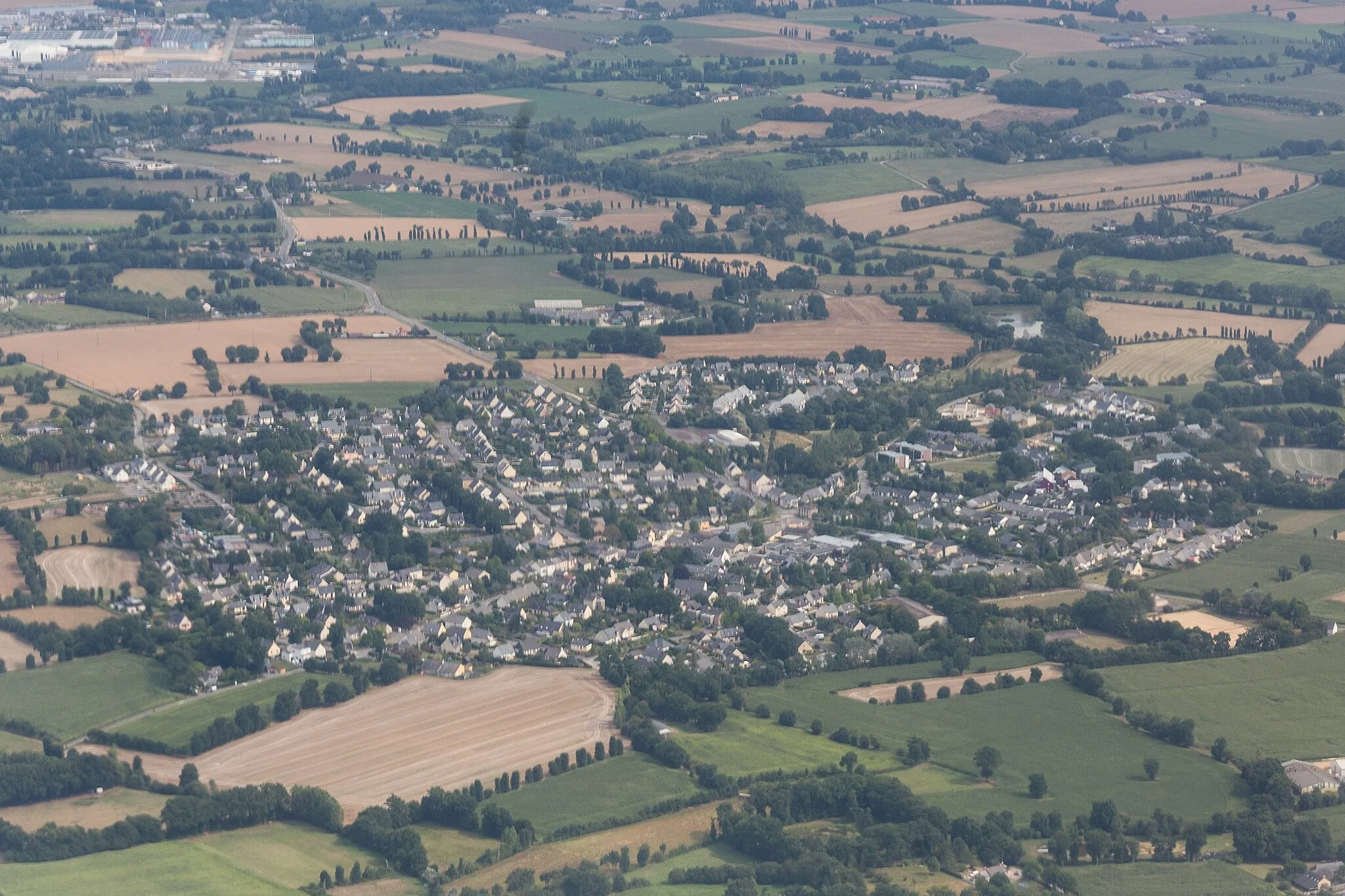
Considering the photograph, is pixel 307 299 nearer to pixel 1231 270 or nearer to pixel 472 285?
pixel 472 285

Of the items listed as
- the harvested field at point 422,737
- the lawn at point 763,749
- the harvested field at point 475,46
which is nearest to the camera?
the harvested field at point 422,737

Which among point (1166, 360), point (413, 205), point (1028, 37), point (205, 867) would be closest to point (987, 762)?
point (205, 867)

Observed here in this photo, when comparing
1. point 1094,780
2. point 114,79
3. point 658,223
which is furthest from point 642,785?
point 114,79

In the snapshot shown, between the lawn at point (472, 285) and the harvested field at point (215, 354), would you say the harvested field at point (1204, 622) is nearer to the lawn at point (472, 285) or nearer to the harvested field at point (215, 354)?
the harvested field at point (215, 354)

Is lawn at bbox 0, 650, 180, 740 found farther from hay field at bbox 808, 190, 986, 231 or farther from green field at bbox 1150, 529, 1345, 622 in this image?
hay field at bbox 808, 190, 986, 231

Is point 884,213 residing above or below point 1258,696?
above

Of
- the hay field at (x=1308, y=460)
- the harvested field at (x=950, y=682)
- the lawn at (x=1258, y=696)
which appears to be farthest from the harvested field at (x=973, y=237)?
the harvested field at (x=950, y=682)

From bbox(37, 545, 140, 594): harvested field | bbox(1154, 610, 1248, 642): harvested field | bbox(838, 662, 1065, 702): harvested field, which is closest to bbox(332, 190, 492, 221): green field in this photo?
bbox(37, 545, 140, 594): harvested field
